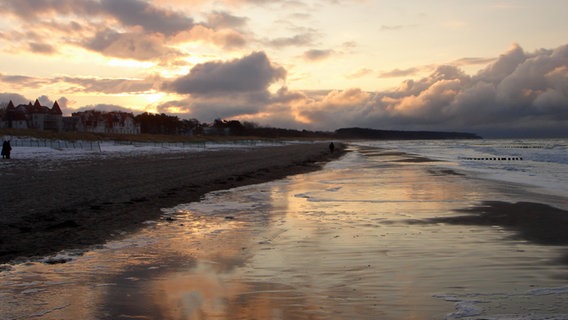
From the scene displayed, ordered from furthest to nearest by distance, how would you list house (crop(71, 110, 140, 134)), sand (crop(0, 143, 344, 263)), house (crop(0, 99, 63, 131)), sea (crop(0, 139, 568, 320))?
1. house (crop(71, 110, 140, 134))
2. house (crop(0, 99, 63, 131))
3. sand (crop(0, 143, 344, 263))
4. sea (crop(0, 139, 568, 320))

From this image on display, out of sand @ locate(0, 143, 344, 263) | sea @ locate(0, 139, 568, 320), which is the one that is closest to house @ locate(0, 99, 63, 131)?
sand @ locate(0, 143, 344, 263)

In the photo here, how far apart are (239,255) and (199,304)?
2.83 m

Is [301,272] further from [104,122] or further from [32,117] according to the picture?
[104,122]

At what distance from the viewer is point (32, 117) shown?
11862 centimetres

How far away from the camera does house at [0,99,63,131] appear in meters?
111

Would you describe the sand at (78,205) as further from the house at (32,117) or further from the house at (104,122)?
the house at (104,122)

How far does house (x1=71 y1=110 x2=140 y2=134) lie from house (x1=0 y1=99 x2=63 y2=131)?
597 inches

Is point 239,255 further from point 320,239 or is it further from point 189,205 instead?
point 189,205

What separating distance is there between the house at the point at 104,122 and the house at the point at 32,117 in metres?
15.2

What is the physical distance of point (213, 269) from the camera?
7891 mm

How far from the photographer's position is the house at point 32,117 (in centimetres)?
11138

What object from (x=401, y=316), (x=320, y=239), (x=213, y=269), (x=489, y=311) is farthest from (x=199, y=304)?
(x=320, y=239)

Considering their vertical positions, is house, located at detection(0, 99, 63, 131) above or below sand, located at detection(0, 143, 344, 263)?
above

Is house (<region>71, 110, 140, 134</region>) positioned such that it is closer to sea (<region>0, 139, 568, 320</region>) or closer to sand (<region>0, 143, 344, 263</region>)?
sand (<region>0, 143, 344, 263</region>)
